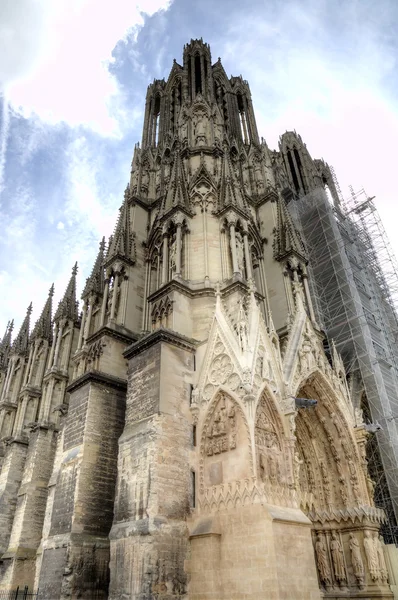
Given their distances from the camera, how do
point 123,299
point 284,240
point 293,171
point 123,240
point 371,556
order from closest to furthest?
point 371,556 → point 123,299 → point 123,240 → point 284,240 → point 293,171

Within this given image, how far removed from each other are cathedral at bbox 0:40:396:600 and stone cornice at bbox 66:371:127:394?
1.8 inches

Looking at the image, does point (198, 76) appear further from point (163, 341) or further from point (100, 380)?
point (100, 380)

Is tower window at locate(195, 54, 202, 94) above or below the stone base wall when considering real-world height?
above

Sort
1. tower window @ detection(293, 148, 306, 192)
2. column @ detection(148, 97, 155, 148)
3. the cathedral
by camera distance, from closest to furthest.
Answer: the cathedral
column @ detection(148, 97, 155, 148)
tower window @ detection(293, 148, 306, 192)

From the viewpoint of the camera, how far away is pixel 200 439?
41.8ft

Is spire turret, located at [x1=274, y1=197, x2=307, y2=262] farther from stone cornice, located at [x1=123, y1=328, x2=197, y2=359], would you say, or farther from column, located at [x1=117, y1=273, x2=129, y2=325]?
stone cornice, located at [x1=123, y1=328, x2=197, y2=359]

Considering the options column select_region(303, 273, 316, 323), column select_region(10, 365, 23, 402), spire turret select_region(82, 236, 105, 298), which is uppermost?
spire turret select_region(82, 236, 105, 298)

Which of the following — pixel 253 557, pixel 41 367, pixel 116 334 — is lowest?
pixel 253 557

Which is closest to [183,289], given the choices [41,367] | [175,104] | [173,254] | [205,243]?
[173,254]

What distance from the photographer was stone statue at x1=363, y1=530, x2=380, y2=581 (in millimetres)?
12883

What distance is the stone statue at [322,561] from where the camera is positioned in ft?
44.4

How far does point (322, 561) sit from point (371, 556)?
1445 mm

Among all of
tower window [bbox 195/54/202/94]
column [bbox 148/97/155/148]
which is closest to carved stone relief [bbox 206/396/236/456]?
column [bbox 148/97/155/148]

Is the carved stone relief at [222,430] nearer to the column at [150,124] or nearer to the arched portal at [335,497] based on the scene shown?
the arched portal at [335,497]
